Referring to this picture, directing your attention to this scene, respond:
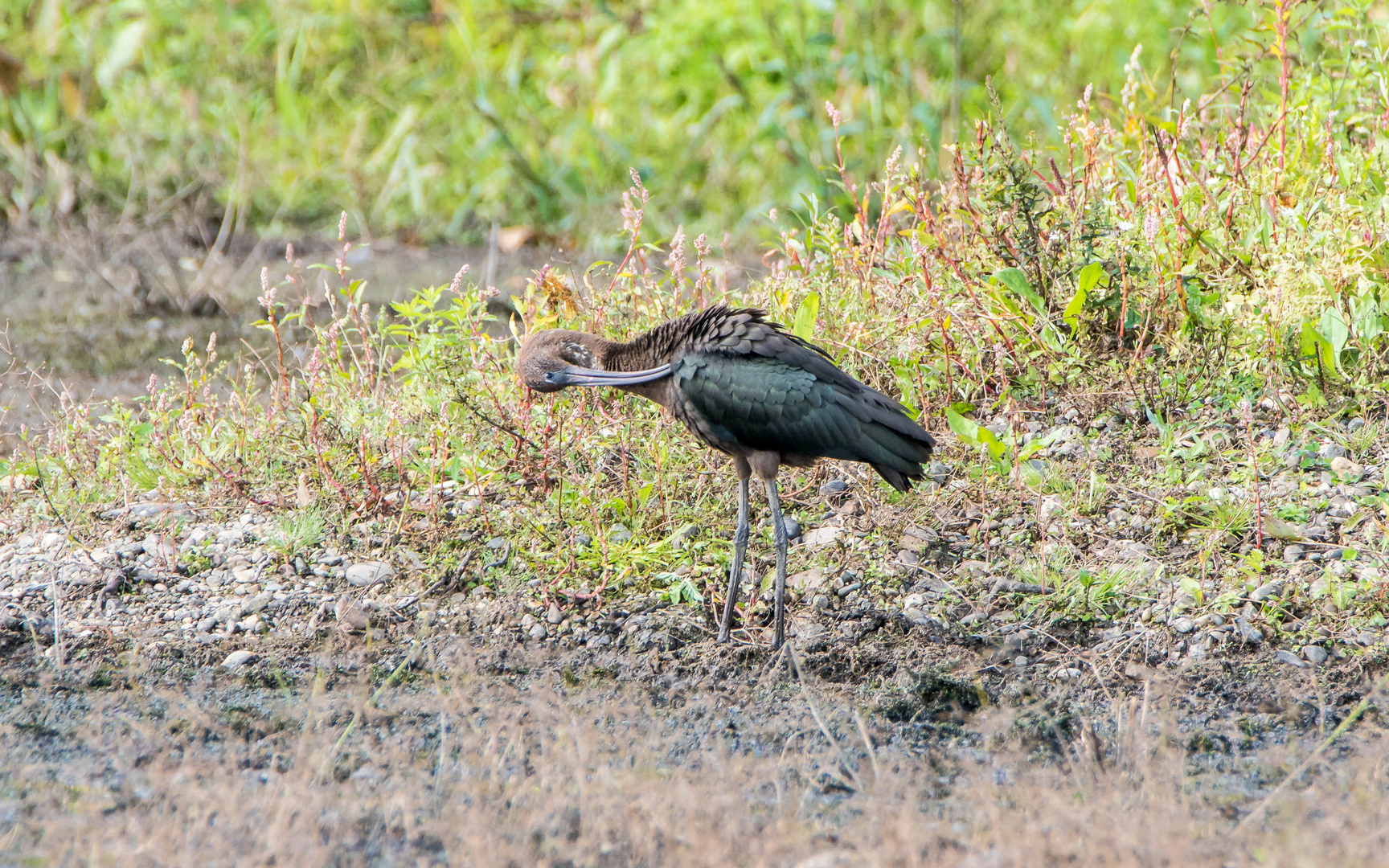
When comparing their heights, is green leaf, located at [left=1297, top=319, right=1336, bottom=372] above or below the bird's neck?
above

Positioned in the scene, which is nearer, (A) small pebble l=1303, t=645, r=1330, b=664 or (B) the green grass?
(A) small pebble l=1303, t=645, r=1330, b=664

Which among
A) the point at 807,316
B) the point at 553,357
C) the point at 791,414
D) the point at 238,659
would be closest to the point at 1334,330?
the point at 807,316

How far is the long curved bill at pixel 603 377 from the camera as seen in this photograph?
A: 3.78 m

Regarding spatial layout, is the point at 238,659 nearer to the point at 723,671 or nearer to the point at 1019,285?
the point at 723,671

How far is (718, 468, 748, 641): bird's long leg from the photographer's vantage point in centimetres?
372

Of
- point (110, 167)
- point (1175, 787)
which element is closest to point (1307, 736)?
point (1175, 787)

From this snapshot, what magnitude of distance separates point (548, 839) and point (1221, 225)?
3347 mm

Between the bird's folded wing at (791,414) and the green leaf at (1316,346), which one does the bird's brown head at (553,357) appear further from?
the green leaf at (1316,346)

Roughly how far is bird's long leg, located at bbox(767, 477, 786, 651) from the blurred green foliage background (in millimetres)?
3410

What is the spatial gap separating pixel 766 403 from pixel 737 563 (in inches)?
19.7

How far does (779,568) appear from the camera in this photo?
3.73 m

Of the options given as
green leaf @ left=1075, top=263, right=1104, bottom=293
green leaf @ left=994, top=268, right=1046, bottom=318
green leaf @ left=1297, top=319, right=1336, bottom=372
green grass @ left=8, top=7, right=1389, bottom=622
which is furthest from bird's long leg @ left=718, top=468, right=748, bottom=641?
green leaf @ left=1297, top=319, right=1336, bottom=372

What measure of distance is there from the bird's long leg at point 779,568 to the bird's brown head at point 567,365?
0.49 metres

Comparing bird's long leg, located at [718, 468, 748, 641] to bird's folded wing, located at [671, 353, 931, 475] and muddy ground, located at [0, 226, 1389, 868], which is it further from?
bird's folded wing, located at [671, 353, 931, 475]
